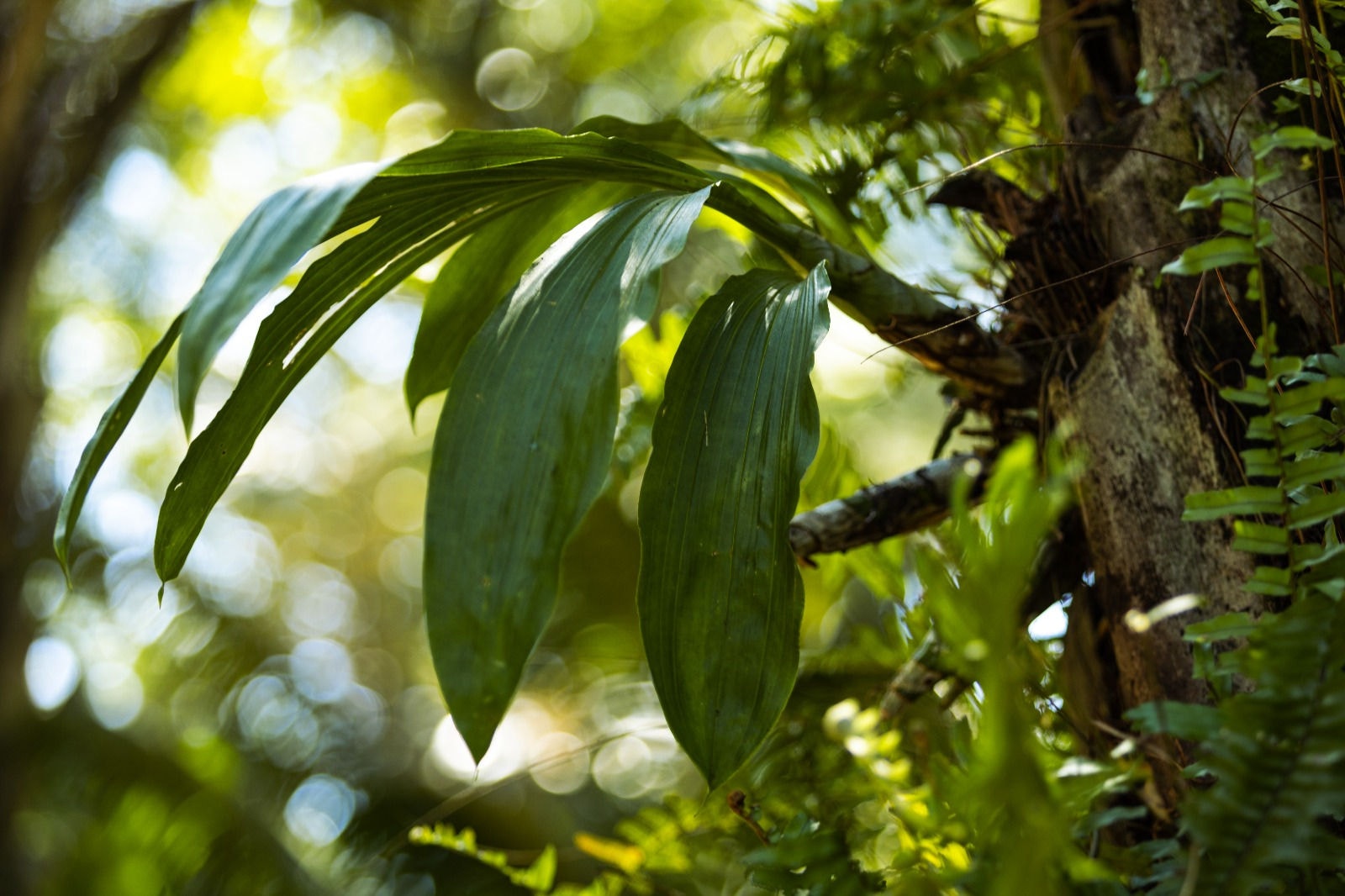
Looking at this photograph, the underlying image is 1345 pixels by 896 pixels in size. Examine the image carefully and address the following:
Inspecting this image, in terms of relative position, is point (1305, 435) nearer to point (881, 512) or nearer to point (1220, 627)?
point (1220, 627)

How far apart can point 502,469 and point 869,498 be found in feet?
0.92

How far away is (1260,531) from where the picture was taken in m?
0.30

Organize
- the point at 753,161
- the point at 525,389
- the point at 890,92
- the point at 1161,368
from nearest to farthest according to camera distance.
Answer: the point at 525,389 < the point at 1161,368 < the point at 753,161 < the point at 890,92

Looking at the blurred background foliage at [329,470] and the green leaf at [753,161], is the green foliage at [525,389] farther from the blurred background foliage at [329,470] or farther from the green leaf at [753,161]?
the blurred background foliage at [329,470]

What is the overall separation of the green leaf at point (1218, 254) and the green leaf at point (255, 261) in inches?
10.9

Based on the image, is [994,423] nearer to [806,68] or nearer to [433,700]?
[806,68]

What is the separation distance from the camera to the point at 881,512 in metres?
0.53

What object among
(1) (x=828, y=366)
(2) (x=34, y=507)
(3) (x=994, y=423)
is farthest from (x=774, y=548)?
(2) (x=34, y=507)

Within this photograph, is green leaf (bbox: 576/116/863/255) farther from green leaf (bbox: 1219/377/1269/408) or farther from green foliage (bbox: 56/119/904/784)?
green leaf (bbox: 1219/377/1269/408)

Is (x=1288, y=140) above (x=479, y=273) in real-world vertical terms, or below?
below

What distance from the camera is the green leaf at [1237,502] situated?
1.00 feet

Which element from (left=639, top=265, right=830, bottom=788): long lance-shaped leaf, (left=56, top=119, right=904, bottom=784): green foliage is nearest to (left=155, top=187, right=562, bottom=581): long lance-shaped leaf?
(left=56, top=119, right=904, bottom=784): green foliage

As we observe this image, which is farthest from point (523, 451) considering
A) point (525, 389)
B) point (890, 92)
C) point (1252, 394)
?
point (890, 92)

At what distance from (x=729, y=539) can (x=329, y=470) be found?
9.46ft
